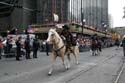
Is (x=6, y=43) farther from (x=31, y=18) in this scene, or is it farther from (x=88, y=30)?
(x=31, y=18)

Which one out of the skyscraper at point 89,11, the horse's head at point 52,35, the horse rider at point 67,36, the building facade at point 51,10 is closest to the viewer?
the horse's head at point 52,35

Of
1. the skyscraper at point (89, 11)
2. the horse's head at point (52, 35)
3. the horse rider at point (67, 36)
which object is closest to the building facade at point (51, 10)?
the skyscraper at point (89, 11)

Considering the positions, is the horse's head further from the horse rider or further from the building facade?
the building facade

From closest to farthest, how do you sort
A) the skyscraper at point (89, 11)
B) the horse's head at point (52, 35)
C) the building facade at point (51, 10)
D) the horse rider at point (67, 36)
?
the horse's head at point (52, 35)
the horse rider at point (67, 36)
the building facade at point (51, 10)
the skyscraper at point (89, 11)

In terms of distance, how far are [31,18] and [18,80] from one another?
63.8 metres

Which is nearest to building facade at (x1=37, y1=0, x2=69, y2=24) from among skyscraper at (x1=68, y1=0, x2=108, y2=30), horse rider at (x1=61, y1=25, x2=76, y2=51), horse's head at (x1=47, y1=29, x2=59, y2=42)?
skyscraper at (x1=68, y1=0, x2=108, y2=30)

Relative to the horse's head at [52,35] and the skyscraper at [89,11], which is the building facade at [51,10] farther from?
the horse's head at [52,35]

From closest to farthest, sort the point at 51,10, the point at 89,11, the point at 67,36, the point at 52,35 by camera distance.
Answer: the point at 52,35
the point at 67,36
the point at 51,10
the point at 89,11

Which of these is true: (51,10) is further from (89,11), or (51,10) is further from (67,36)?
(67,36)

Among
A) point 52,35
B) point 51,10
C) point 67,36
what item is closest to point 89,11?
point 51,10

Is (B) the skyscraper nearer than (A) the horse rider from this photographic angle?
No

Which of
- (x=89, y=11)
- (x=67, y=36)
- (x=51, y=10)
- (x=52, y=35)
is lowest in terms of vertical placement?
(x=67, y=36)

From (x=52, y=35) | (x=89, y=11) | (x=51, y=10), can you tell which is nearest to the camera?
(x=52, y=35)

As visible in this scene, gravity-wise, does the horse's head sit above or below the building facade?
below
